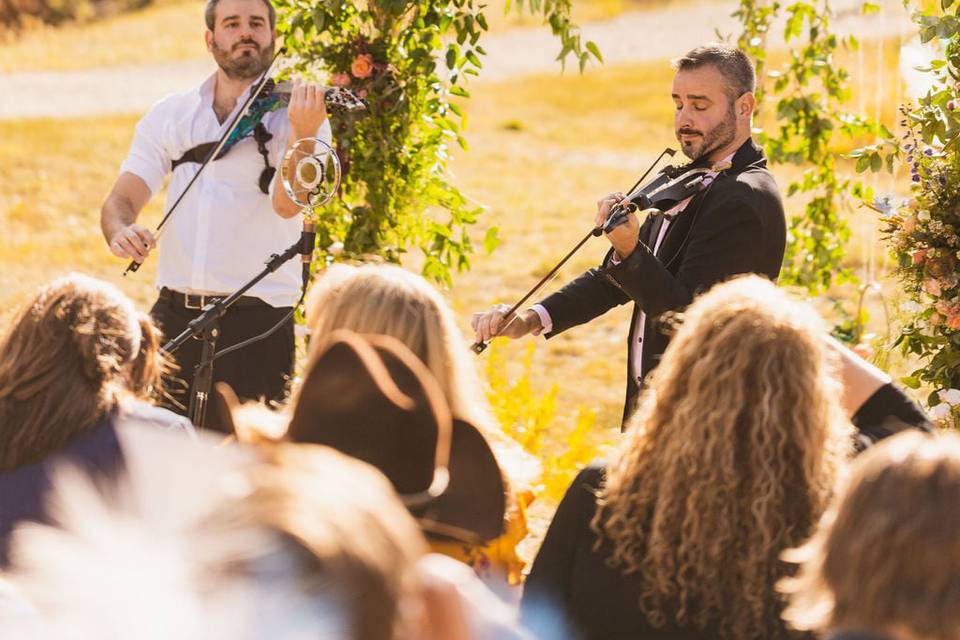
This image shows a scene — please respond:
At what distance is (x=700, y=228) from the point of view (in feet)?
12.0

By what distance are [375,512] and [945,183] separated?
10.4 feet

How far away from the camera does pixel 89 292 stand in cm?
271

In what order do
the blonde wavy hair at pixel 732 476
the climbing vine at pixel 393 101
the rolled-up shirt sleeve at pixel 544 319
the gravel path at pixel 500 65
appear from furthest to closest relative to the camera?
the gravel path at pixel 500 65 → the climbing vine at pixel 393 101 → the rolled-up shirt sleeve at pixel 544 319 → the blonde wavy hair at pixel 732 476

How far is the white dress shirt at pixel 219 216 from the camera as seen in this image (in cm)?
436

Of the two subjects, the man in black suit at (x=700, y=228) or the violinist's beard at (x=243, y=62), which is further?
the violinist's beard at (x=243, y=62)

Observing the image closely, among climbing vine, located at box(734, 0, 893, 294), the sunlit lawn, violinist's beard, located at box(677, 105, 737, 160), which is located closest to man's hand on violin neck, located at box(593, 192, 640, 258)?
violinist's beard, located at box(677, 105, 737, 160)

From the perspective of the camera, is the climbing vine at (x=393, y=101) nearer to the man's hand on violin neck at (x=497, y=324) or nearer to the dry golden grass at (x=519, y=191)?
the man's hand on violin neck at (x=497, y=324)

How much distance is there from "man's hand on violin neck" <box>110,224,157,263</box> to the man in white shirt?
0.67 ft

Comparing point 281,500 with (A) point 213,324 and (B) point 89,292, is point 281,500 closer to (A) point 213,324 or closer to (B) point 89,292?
(B) point 89,292

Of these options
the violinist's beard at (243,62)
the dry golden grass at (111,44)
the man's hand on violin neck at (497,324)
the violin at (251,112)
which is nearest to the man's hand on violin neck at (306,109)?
the violin at (251,112)

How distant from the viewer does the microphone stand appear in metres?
4.00

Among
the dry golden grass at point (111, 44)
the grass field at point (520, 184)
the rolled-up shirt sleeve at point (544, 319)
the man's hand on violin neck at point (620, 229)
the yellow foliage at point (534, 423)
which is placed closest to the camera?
the man's hand on violin neck at point (620, 229)

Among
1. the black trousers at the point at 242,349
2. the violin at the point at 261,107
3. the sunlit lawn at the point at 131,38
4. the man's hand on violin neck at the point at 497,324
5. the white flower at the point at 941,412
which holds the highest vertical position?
the violin at the point at 261,107

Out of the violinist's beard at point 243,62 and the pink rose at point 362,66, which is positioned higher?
the violinist's beard at point 243,62
